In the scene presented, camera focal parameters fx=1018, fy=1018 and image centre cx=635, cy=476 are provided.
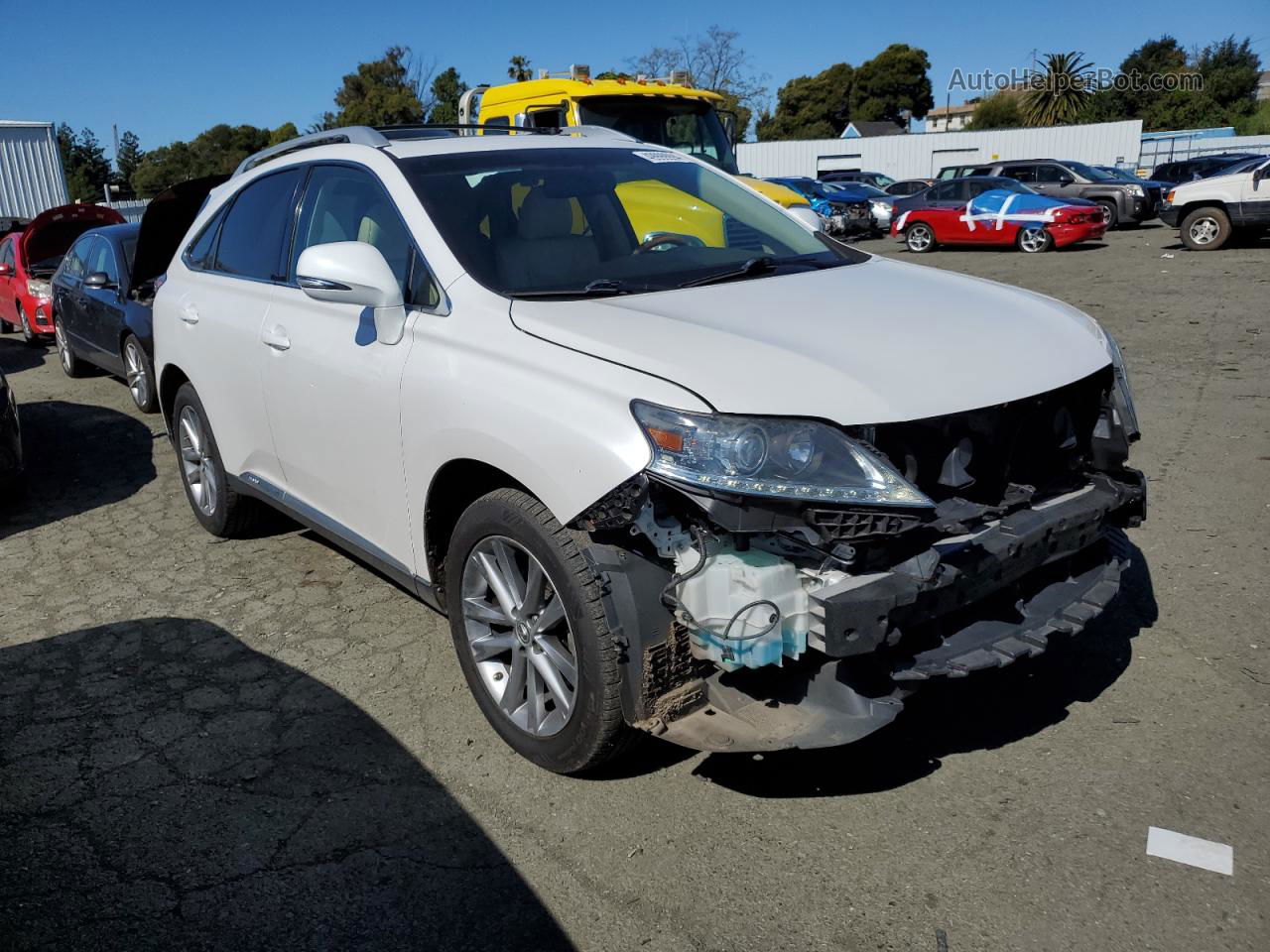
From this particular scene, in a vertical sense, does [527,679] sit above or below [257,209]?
below

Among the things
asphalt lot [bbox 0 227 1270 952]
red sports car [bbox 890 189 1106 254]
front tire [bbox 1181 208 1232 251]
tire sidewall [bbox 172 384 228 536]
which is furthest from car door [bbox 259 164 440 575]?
red sports car [bbox 890 189 1106 254]

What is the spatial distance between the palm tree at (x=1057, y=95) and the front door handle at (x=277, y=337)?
7282 centimetres

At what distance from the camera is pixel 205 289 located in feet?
15.6

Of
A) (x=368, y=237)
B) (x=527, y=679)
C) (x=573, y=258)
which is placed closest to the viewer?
(x=527, y=679)

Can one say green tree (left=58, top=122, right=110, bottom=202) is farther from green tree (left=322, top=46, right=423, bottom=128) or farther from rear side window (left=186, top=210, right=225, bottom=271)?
rear side window (left=186, top=210, right=225, bottom=271)

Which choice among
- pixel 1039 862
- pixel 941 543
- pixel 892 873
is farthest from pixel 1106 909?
pixel 941 543

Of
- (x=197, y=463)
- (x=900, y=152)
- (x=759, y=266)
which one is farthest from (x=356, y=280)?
(x=900, y=152)

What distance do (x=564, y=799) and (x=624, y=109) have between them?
9.76m

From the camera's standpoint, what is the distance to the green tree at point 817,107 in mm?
84438

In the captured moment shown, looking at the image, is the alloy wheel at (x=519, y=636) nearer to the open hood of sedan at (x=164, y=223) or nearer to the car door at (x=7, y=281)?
the open hood of sedan at (x=164, y=223)

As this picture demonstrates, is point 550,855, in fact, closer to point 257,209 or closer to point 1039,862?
point 1039,862

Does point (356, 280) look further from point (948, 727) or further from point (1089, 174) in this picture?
point (1089, 174)

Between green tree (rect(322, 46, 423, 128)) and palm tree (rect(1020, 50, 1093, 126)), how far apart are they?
40.8 metres

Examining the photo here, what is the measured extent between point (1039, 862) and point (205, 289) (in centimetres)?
416
